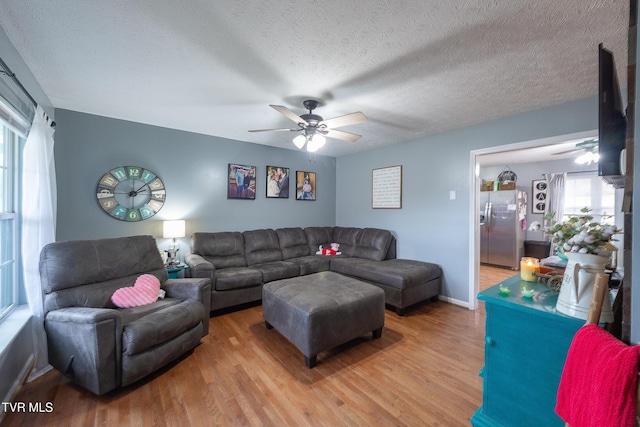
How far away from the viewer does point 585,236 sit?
3.55 ft

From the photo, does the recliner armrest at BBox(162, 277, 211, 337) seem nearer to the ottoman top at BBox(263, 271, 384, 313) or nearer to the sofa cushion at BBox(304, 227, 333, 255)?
the ottoman top at BBox(263, 271, 384, 313)

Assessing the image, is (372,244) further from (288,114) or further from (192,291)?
(192,291)

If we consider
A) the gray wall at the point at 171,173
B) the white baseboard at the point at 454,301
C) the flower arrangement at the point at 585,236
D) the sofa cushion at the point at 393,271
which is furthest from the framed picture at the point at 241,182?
the flower arrangement at the point at 585,236

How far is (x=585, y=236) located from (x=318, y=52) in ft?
6.00

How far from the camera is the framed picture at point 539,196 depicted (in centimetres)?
566

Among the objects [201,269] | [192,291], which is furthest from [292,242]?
[192,291]

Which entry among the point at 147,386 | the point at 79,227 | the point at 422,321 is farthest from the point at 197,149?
the point at 422,321

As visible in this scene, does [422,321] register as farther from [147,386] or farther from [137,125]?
[137,125]

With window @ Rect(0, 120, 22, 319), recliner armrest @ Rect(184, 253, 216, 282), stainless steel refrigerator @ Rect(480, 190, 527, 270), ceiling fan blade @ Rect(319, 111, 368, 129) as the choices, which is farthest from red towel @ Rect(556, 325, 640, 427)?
stainless steel refrigerator @ Rect(480, 190, 527, 270)

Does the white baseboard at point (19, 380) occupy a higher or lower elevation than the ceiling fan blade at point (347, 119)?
lower

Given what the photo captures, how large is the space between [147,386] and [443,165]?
159 inches

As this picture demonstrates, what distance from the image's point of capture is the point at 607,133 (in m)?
1.12

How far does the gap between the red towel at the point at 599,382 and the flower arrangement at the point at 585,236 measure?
0.40m

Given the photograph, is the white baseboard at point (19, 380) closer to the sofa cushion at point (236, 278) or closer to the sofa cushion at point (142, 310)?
the sofa cushion at point (142, 310)
